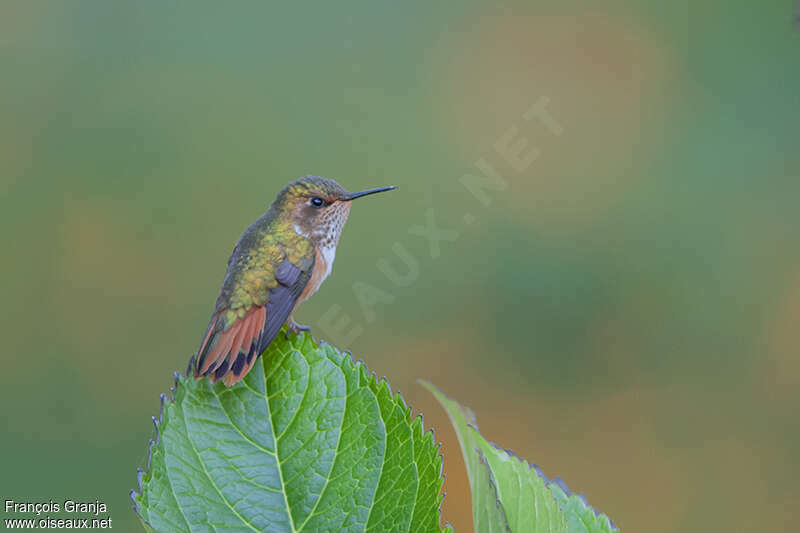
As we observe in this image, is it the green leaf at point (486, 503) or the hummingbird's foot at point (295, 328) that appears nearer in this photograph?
the green leaf at point (486, 503)

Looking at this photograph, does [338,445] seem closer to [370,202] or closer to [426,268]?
[370,202]

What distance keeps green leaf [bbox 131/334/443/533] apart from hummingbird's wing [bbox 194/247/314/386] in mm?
19

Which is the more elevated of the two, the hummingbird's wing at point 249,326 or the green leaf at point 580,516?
the green leaf at point 580,516

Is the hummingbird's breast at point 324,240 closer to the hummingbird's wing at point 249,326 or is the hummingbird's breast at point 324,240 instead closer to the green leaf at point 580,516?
the hummingbird's wing at point 249,326

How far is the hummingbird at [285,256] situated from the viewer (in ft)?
1.49

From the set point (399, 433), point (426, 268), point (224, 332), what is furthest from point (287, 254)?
point (426, 268)

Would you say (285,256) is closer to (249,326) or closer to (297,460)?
(249,326)

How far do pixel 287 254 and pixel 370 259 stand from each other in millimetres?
886

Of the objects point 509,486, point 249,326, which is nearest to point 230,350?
point 249,326

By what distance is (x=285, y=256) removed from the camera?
0.50 meters

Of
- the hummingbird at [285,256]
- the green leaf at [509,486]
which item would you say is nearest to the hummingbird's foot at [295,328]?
the hummingbird at [285,256]

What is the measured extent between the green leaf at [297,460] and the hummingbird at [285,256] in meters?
0.09

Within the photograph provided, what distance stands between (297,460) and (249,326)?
0.38ft

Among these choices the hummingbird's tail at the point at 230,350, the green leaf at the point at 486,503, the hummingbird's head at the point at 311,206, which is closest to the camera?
the green leaf at the point at 486,503
